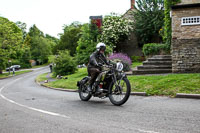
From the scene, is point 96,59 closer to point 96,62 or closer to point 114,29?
point 96,62

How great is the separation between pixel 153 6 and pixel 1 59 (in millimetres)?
28071

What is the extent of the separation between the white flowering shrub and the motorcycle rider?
2474 cm

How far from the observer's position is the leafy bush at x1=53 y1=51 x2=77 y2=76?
27.1 meters

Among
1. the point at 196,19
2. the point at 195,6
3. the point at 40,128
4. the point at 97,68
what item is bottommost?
the point at 40,128

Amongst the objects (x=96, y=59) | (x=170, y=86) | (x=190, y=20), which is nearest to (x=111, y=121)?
(x=96, y=59)

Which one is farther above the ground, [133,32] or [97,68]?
[133,32]

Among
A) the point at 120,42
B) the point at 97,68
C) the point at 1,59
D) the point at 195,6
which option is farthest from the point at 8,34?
the point at 97,68

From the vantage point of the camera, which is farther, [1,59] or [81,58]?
[1,59]

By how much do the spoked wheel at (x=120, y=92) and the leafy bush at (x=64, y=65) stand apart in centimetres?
2064

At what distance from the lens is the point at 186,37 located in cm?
1370

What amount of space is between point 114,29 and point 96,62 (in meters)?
26.3

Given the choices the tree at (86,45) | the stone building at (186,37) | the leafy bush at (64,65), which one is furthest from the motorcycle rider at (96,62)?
the leafy bush at (64,65)

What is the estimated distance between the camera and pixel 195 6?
13766 mm

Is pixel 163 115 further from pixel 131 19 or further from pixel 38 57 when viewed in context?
pixel 38 57
